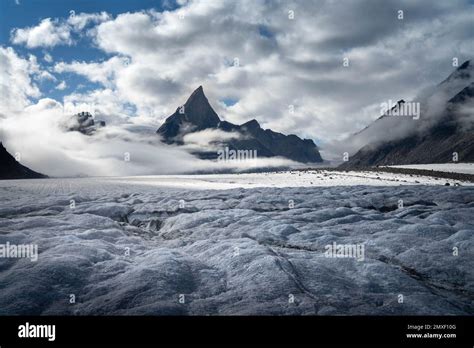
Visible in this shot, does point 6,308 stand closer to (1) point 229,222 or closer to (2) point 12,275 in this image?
(2) point 12,275

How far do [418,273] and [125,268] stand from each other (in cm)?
606

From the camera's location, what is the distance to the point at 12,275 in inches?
252

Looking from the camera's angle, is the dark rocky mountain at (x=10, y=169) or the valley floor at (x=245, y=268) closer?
the valley floor at (x=245, y=268)

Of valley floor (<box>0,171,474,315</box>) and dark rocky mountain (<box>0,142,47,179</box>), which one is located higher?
dark rocky mountain (<box>0,142,47,179</box>)

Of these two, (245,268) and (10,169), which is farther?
(10,169)

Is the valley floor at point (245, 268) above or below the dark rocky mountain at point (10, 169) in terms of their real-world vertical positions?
below

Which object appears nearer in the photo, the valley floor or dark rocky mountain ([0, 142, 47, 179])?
the valley floor

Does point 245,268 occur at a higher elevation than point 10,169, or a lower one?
lower
